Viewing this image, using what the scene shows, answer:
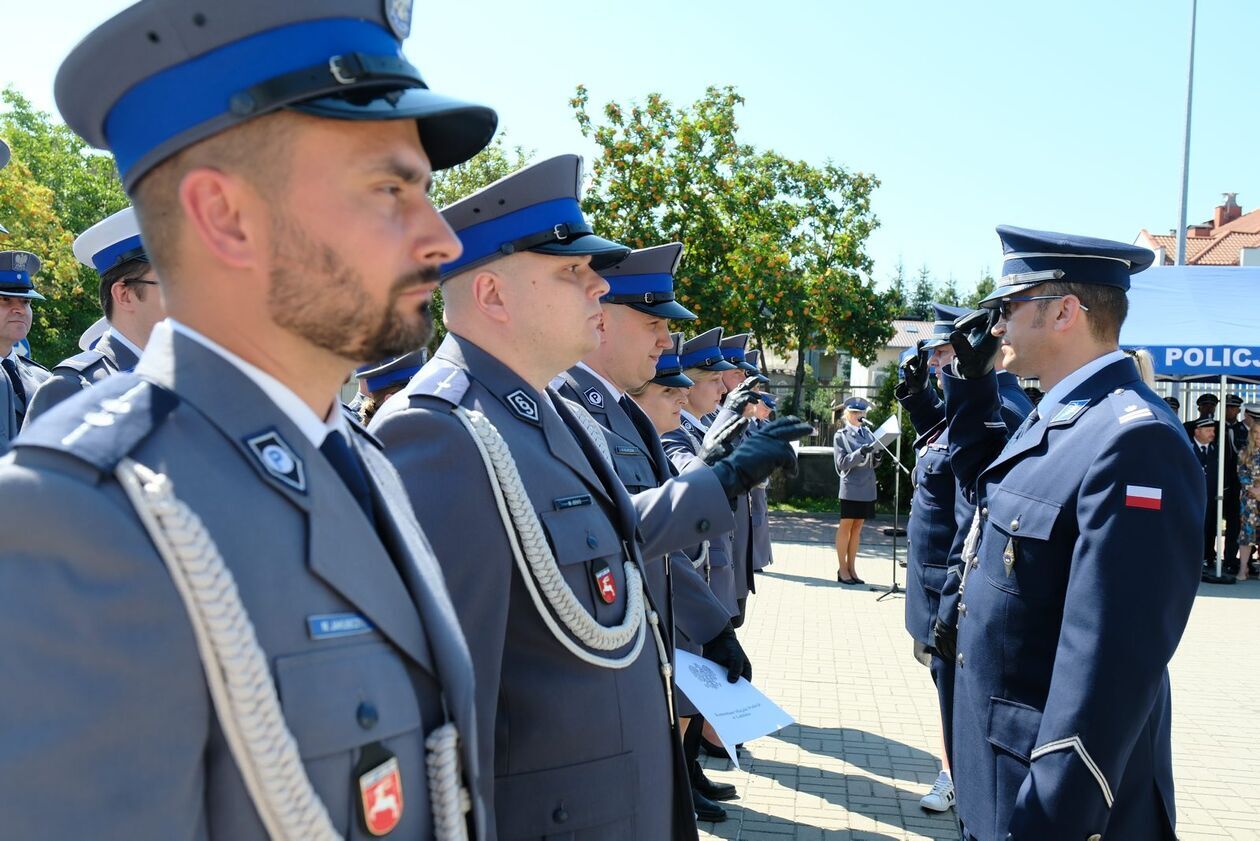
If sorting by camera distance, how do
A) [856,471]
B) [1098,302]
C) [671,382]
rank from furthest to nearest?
[856,471], [671,382], [1098,302]

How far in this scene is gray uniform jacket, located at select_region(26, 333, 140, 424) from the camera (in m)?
3.37

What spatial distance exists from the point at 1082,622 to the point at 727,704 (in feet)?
4.01

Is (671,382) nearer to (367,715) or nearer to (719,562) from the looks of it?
(719,562)

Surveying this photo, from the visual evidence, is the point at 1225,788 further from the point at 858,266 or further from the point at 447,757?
the point at 858,266

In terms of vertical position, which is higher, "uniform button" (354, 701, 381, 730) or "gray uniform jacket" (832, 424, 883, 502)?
"uniform button" (354, 701, 381, 730)

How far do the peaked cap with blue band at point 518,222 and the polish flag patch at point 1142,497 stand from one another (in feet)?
5.19

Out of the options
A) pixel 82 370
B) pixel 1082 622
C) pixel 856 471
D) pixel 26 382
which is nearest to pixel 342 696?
pixel 1082 622

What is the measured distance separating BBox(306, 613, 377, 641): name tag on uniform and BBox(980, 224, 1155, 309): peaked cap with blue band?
2728mm

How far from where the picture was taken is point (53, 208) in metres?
32.8

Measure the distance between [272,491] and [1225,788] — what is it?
20.5 ft

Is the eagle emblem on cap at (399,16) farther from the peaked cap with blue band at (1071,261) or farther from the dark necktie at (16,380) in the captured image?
the dark necktie at (16,380)

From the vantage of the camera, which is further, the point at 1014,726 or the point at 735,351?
the point at 735,351

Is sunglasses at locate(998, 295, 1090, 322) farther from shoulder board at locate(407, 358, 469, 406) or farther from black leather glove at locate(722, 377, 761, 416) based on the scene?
shoulder board at locate(407, 358, 469, 406)

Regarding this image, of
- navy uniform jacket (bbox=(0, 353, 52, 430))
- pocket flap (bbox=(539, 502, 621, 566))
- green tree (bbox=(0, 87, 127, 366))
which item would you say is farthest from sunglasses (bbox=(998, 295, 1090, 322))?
green tree (bbox=(0, 87, 127, 366))
